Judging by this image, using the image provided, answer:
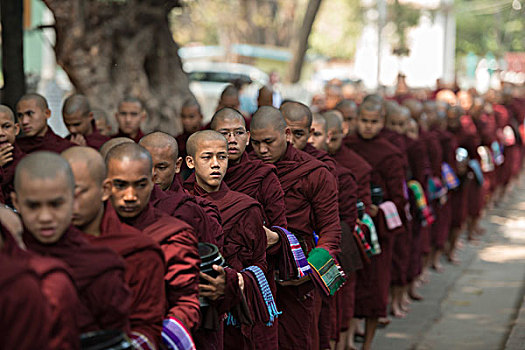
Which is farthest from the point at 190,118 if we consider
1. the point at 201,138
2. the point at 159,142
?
the point at 159,142

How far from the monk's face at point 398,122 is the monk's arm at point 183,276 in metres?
5.56

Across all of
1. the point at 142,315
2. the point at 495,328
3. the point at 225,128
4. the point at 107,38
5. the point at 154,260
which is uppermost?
the point at 107,38

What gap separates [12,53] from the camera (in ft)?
27.0

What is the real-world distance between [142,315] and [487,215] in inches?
492

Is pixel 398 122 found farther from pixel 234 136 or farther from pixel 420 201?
pixel 234 136

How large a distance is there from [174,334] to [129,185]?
2.00ft

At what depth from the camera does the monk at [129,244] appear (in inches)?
124

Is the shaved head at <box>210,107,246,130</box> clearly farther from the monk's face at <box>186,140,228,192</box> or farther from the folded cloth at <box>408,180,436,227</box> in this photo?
the folded cloth at <box>408,180,436,227</box>

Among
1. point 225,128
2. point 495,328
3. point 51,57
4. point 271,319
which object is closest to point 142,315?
point 271,319

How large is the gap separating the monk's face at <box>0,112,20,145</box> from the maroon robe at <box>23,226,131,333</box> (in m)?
2.97

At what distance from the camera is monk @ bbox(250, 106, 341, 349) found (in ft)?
17.6

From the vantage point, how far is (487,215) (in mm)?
14953

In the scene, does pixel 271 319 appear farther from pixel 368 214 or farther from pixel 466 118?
pixel 466 118

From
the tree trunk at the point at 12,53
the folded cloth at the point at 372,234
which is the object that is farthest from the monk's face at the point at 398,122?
the tree trunk at the point at 12,53
